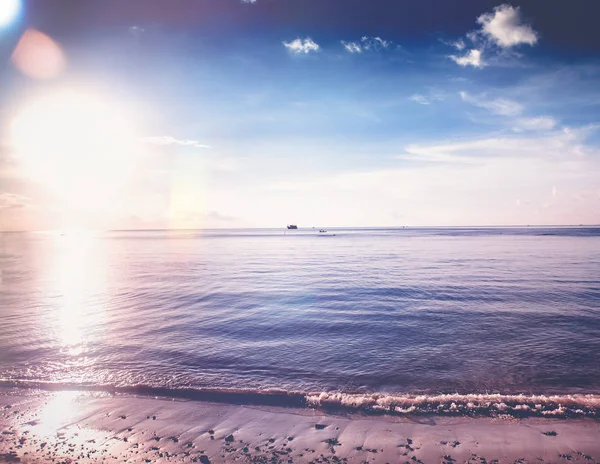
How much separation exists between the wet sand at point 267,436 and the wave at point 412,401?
0.30 m

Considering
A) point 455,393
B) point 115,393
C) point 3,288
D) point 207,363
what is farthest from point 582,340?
point 3,288

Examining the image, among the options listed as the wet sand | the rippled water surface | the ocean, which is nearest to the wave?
the ocean

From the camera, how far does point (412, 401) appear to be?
8.38 meters

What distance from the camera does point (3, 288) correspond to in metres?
26.9

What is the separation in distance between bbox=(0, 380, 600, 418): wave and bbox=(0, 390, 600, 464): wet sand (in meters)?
0.30

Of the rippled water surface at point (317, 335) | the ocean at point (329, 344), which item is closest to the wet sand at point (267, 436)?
the ocean at point (329, 344)

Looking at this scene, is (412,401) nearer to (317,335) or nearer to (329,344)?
(329,344)

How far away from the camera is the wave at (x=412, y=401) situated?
794 cm

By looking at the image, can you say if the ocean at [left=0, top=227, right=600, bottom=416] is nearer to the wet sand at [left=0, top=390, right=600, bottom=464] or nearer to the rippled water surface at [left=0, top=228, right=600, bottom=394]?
the rippled water surface at [left=0, top=228, right=600, bottom=394]

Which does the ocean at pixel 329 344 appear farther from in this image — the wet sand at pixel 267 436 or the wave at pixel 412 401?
the wet sand at pixel 267 436

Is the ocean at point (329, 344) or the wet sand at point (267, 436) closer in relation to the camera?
the wet sand at point (267, 436)

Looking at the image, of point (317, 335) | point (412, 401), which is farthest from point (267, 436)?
point (317, 335)

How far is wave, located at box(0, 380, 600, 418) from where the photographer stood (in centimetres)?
794

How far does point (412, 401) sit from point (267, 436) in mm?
3845
